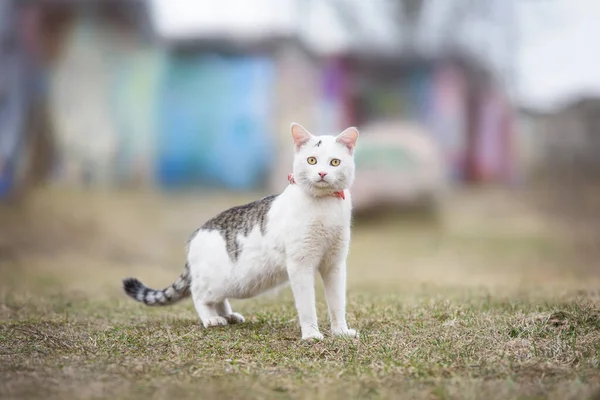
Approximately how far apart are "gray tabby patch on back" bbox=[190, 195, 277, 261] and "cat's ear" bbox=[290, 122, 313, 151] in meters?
0.54

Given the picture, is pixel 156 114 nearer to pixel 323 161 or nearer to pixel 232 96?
pixel 232 96

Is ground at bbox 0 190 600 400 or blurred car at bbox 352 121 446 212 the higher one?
blurred car at bbox 352 121 446 212

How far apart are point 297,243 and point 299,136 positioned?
2.33 ft

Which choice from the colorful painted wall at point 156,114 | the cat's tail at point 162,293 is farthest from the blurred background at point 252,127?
the cat's tail at point 162,293

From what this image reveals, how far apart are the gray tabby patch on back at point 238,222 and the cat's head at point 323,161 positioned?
492mm

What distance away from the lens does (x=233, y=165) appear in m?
15.9

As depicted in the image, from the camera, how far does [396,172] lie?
1551 cm

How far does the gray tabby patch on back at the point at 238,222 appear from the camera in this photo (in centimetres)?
485

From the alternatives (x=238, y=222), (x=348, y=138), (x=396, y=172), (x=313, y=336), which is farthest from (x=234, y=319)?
(x=396, y=172)

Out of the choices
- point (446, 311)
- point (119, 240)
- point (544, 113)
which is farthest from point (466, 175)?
point (446, 311)

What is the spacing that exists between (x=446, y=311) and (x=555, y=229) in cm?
1090

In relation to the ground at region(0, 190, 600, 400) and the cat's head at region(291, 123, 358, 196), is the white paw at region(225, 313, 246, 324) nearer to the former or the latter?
the ground at region(0, 190, 600, 400)

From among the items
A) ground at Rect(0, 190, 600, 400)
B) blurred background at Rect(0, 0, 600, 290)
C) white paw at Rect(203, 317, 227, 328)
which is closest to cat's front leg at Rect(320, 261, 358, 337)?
ground at Rect(0, 190, 600, 400)

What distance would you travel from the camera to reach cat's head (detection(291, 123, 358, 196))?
4.32 metres
